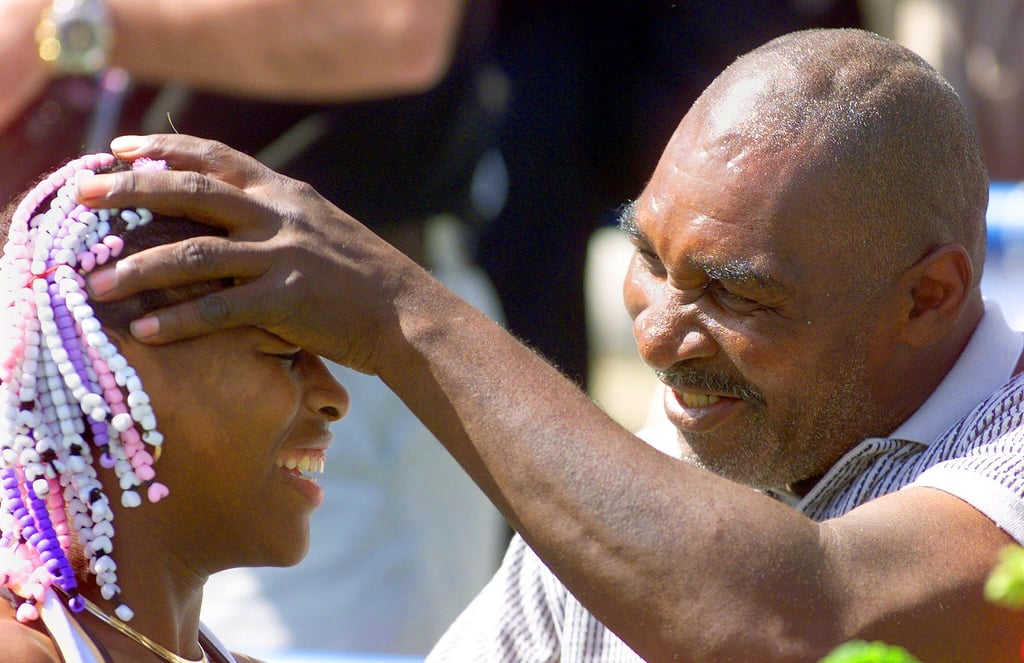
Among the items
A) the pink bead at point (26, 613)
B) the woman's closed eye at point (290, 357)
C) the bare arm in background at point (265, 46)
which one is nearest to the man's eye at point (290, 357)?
the woman's closed eye at point (290, 357)

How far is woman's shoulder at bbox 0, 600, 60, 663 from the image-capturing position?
6.29 feet

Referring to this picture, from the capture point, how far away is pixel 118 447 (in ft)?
6.70

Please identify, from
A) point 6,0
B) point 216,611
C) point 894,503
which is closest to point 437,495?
point 216,611

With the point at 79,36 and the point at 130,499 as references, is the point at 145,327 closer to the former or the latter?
the point at 130,499

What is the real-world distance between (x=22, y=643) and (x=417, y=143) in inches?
82.5

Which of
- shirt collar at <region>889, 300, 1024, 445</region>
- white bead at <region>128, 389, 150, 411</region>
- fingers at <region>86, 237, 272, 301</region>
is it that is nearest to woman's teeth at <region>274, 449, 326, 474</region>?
white bead at <region>128, 389, 150, 411</region>

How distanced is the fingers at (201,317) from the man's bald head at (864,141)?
0.97 metres

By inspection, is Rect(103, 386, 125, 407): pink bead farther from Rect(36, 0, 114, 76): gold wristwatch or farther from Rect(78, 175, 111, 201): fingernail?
Rect(36, 0, 114, 76): gold wristwatch

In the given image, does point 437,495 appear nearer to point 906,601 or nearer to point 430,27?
point 430,27

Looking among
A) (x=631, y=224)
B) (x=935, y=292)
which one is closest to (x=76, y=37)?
(x=631, y=224)

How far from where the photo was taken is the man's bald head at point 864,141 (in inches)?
98.0

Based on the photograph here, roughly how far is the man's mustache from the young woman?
655 millimetres

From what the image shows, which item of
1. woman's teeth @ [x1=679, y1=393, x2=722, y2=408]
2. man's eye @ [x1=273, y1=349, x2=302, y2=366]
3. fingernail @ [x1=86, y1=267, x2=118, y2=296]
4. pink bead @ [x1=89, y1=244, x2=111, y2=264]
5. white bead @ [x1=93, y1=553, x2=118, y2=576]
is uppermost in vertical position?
pink bead @ [x1=89, y1=244, x2=111, y2=264]

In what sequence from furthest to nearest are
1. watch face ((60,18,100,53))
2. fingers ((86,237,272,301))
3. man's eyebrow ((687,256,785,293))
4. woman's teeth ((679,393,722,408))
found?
watch face ((60,18,100,53)) → woman's teeth ((679,393,722,408)) → man's eyebrow ((687,256,785,293)) → fingers ((86,237,272,301))
